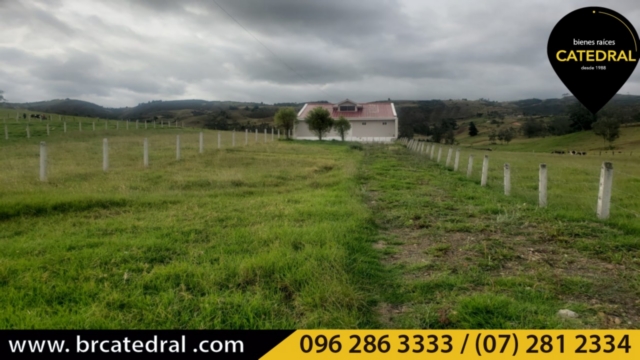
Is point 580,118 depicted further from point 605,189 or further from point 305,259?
point 305,259

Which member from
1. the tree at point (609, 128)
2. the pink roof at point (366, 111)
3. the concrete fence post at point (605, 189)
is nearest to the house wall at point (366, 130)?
the pink roof at point (366, 111)

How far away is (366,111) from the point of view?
Result: 153 feet

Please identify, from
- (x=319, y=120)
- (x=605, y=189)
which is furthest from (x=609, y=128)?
(x=605, y=189)

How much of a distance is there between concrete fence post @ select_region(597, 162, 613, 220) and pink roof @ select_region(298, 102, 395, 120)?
38808 millimetres

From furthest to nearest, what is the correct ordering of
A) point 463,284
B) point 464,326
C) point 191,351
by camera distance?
1. point 463,284
2. point 464,326
3. point 191,351

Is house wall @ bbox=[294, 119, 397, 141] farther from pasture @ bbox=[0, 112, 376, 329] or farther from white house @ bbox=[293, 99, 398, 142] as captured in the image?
pasture @ bbox=[0, 112, 376, 329]

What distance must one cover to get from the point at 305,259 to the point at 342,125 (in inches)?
1498

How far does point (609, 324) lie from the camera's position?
3096mm

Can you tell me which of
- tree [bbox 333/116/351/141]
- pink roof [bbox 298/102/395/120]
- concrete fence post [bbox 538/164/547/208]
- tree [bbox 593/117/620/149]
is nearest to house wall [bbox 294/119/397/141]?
pink roof [bbox 298/102/395/120]

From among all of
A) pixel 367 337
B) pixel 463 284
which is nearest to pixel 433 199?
A: pixel 463 284

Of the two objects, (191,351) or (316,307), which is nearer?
(191,351)

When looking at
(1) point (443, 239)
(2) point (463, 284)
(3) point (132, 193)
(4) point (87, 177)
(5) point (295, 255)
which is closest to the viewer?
(2) point (463, 284)

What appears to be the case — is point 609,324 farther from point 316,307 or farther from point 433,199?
point 433,199

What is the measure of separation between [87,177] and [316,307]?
864 cm
